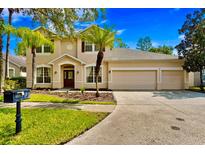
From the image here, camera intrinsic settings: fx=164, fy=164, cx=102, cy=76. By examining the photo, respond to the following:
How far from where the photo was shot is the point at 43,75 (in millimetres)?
19406

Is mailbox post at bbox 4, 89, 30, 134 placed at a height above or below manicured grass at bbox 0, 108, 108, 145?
above

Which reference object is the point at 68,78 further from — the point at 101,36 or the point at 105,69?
the point at 101,36

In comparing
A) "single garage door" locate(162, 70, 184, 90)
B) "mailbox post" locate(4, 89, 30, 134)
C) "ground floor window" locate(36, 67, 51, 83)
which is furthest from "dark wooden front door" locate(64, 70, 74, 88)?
"mailbox post" locate(4, 89, 30, 134)

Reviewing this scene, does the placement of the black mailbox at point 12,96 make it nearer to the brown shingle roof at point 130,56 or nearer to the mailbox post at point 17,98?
→ the mailbox post at point 17,98

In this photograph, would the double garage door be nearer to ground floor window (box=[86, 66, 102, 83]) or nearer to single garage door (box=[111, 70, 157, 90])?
single garage door (box=[111, 70, 157, 90])

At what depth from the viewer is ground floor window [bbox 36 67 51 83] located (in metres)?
19.3

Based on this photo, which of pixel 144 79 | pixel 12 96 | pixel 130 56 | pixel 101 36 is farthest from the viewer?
pixel 130 56

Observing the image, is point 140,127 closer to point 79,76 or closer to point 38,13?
point 38,13

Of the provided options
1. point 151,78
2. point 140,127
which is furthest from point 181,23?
point 140,127

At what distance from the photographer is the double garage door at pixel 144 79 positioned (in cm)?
1817

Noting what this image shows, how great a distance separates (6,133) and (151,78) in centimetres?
1586

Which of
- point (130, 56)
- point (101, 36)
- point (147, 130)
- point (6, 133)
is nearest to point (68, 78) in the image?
point (130, 56)

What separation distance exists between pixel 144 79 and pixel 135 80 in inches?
39.5
